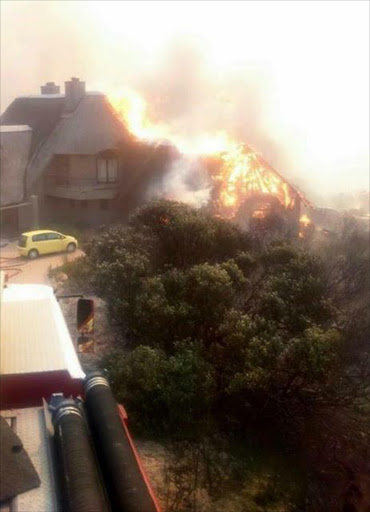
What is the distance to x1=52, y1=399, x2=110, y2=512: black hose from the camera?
6031 millimetres

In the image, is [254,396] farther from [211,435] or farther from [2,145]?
[2,145]

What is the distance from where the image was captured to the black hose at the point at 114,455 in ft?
21.5

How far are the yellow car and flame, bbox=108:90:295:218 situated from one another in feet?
32.3

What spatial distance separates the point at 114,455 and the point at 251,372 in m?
6.35

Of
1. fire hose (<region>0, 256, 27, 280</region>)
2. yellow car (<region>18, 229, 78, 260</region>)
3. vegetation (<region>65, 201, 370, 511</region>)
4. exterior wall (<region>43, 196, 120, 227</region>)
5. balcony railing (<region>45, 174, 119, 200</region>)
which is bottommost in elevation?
vegetation (<region>65, 201, 370, 511</region>)

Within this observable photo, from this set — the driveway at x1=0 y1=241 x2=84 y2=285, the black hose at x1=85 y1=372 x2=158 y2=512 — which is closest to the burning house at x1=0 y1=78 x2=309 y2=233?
the driveway at x1=0 y1=241 x2=84 y2=285

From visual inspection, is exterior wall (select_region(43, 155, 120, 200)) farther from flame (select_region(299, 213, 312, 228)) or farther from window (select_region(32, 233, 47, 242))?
flame (select_region(299, 213, 312, 228))

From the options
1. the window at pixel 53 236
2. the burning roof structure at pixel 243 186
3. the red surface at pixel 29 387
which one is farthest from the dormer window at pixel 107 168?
the red surface at pixel 29 387

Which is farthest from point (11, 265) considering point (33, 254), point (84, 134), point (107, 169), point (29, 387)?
point (29, 387)

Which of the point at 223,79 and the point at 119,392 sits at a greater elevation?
the point at 223,79

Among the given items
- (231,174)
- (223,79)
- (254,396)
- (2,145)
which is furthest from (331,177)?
(254,396)

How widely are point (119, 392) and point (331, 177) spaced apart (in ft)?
211

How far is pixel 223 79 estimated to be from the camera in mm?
56156

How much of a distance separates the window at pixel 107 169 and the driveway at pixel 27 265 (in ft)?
24.6
